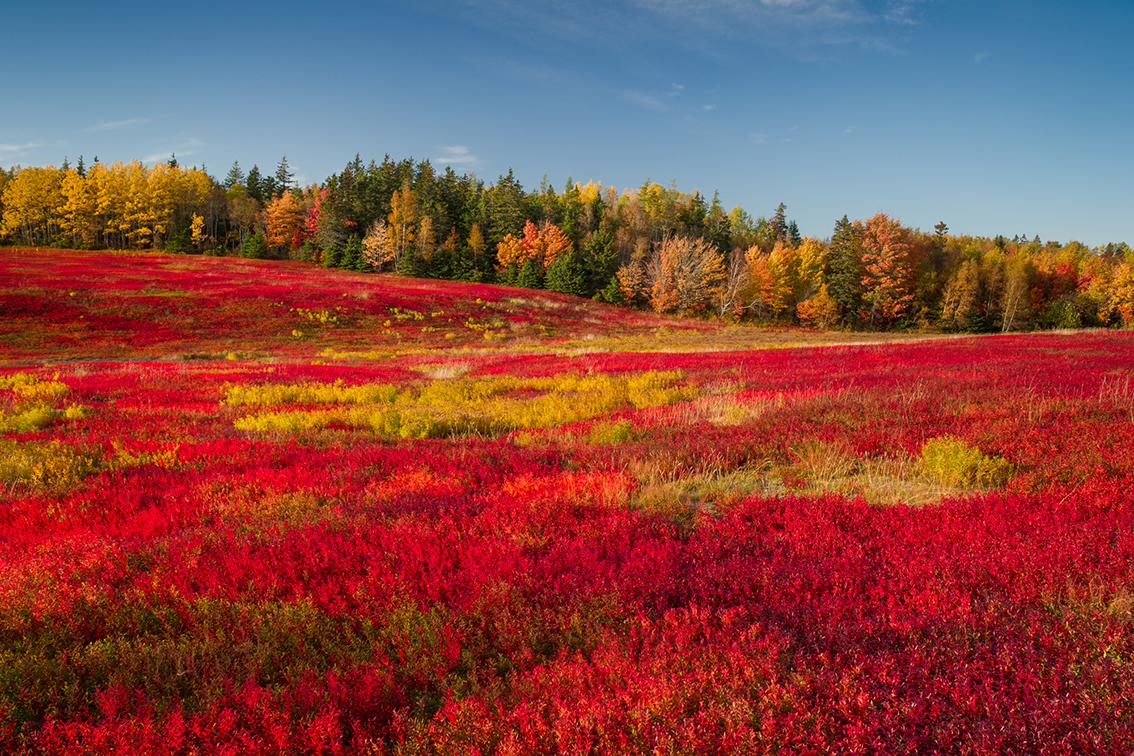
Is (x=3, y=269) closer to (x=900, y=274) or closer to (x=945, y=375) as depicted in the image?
(x=945, y=375)

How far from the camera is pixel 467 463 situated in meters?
5.92

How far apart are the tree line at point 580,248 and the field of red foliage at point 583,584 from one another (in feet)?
183

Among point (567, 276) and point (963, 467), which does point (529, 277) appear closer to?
point (567, 276)

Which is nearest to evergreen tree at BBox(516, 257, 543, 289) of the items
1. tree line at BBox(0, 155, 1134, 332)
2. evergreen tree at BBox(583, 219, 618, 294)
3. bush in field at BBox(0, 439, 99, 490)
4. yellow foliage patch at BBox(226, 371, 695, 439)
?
tree line at BBox(0, 155, 1134, 332)

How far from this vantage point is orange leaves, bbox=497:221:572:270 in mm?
70438

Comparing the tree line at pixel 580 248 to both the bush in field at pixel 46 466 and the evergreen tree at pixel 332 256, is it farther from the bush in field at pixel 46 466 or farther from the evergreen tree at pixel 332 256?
the bush in field at pixel 46 466

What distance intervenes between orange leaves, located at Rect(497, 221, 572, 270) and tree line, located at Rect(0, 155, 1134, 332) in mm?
221

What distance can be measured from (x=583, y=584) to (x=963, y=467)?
425cm

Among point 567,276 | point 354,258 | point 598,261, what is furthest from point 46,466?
point 354,258

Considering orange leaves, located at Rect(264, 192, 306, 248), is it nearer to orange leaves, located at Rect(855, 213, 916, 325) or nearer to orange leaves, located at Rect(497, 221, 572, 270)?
orange leaves, located at Rect(497, 221, 572, 270)

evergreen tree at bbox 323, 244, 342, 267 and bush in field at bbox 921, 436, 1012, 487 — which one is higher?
evergreen tree at bbox 323, 244, 342, 267

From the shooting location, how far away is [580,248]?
76.4 meters

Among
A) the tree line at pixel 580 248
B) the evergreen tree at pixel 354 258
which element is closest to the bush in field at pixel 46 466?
the tree line at pixel 580 248

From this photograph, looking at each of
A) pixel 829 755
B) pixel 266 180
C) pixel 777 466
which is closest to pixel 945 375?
pixel 777 466
